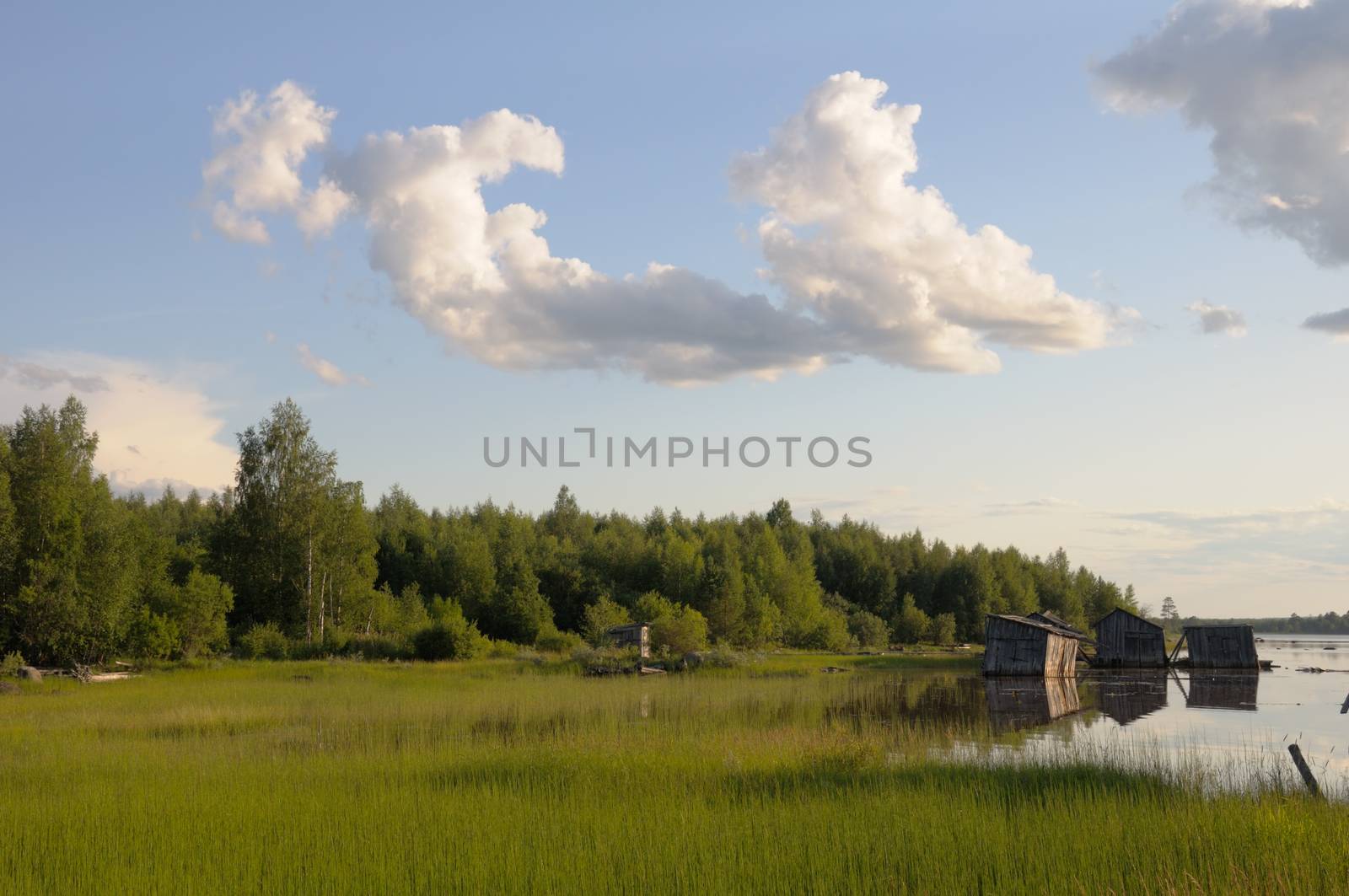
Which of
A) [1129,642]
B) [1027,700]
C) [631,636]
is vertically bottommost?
[1027,700]

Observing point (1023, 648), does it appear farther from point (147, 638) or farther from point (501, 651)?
point (147, 638)

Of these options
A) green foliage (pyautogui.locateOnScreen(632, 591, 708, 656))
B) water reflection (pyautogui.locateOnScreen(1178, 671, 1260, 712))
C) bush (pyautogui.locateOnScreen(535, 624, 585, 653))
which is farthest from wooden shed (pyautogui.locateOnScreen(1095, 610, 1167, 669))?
bush (pyautogui.locateOnScreen(535, 624, 585, 653))

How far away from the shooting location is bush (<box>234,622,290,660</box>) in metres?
49.9

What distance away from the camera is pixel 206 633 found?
49344 millimetres

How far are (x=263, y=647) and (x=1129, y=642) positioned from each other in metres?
51.2

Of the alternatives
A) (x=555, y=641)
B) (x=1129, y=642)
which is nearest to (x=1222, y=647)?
(x=1129, y=642)

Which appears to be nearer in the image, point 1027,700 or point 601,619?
point 1027,700

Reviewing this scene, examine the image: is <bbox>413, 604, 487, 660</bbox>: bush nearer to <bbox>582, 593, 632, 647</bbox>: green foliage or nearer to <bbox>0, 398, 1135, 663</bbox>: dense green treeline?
<bbox>0, 398, 1135, 663</bbox>: dense green treeline

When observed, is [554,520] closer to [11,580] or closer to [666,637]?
[666,637]

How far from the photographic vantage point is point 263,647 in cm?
5012

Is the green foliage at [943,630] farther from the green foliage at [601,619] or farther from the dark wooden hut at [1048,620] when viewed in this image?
the green foliage at [601,619]

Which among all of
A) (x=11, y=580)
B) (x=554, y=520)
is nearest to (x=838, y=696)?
(x=11, y=580)

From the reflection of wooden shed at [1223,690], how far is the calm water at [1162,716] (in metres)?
0.07

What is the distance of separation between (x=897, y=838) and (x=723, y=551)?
91026 mm
